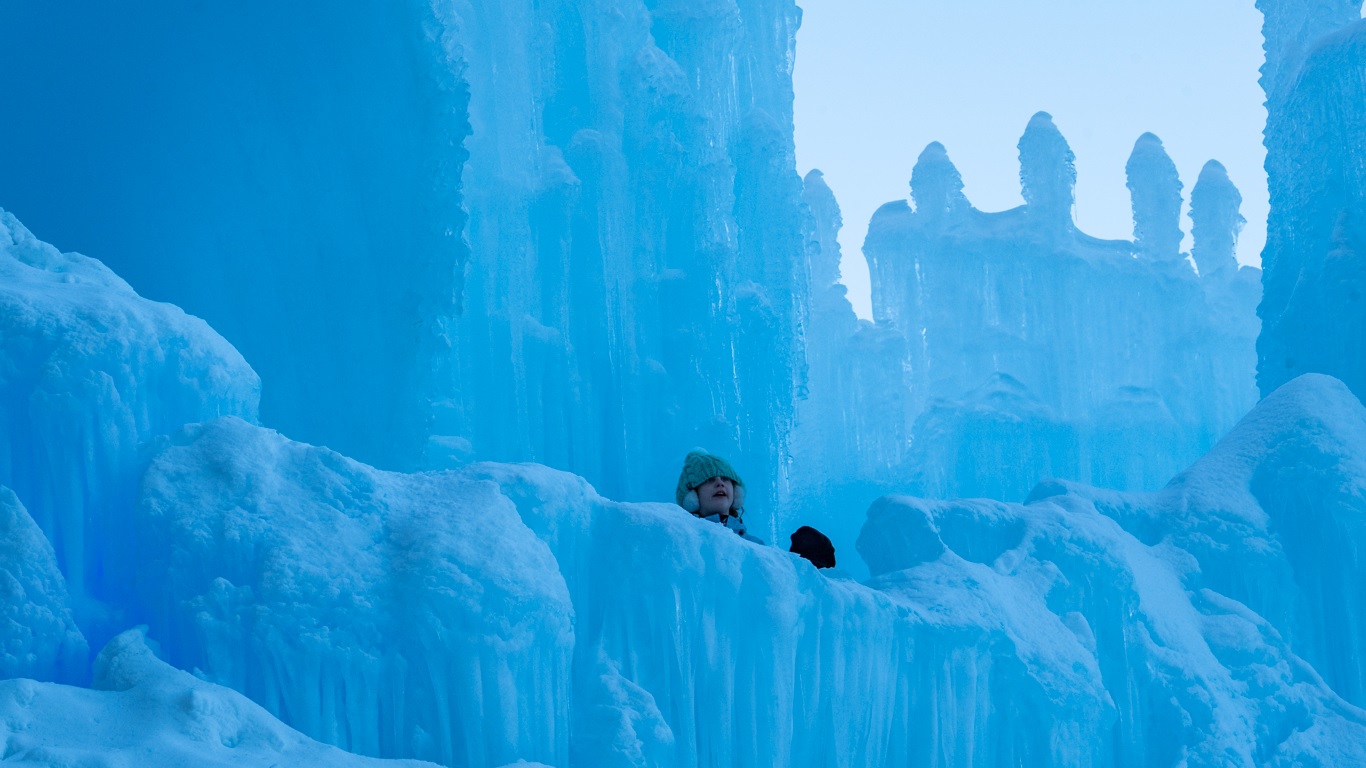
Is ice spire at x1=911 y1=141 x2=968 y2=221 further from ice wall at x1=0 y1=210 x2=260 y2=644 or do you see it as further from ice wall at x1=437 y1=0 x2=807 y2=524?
ice wall at x1=0 y1=210 x2=260 y2=644

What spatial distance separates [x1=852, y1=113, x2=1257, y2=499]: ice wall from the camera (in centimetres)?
2169

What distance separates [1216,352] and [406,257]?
720 inches

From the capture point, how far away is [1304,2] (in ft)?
50.9

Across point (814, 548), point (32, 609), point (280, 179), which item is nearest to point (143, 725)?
point (32, 609)

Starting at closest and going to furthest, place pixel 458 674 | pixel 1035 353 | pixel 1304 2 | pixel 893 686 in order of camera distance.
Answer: pixel 458 674
pixel 893 686
pixel 1304 2
pixel 1035 353

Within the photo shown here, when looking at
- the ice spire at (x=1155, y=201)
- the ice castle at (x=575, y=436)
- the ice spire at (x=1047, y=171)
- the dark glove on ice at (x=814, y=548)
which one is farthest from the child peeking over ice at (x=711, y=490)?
the ice spire at (x=1155, y=201)

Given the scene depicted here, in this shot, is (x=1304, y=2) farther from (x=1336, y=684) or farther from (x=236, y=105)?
(x=236, y=105)

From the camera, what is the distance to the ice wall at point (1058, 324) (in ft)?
71.2

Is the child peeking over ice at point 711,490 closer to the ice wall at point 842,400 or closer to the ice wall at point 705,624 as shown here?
the ice wall at point 705,624

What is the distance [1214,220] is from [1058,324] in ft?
18.1

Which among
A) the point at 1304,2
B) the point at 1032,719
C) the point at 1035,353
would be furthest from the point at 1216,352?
the point at 1032,719

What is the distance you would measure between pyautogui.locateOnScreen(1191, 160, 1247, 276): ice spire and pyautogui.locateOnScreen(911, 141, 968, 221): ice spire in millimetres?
5474

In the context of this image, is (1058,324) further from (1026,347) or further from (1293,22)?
(1293,22)

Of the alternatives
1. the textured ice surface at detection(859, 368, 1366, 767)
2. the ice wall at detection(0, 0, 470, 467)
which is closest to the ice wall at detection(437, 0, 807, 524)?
the ice wall at detection(0, 0, 470, 467)
